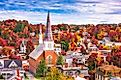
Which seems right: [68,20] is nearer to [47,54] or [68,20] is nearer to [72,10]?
[72,10]

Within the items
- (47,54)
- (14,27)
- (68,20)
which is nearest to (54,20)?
(68,20)

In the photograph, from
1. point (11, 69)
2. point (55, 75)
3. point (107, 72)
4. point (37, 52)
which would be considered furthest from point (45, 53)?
point (55, 75)

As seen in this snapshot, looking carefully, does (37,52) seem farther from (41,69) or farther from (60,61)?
(41,69)

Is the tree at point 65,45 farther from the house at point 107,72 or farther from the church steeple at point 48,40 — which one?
the house at point 107,72

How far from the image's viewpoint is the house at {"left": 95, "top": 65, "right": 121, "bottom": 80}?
28.3 ft

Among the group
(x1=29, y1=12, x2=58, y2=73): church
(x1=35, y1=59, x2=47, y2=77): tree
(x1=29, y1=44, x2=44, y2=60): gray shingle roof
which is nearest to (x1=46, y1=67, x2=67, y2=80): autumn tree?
(x1=35, y1=59, x2=47, y2=77): tree

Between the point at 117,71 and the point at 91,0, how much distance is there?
1.40 m

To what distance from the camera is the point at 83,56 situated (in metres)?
9.92

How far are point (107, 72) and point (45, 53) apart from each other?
1290 millimetres

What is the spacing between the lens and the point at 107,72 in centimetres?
862

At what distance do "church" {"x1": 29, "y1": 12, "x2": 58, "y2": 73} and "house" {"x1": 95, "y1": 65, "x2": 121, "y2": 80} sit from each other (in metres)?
0.71

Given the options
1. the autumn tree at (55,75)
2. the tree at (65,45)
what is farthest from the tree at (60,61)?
the autumn tree at (55,75)

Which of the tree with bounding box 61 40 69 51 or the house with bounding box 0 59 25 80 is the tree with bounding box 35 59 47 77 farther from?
the tree with bounding box 61 40 69 51

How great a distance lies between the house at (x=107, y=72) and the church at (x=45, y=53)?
707 mm
